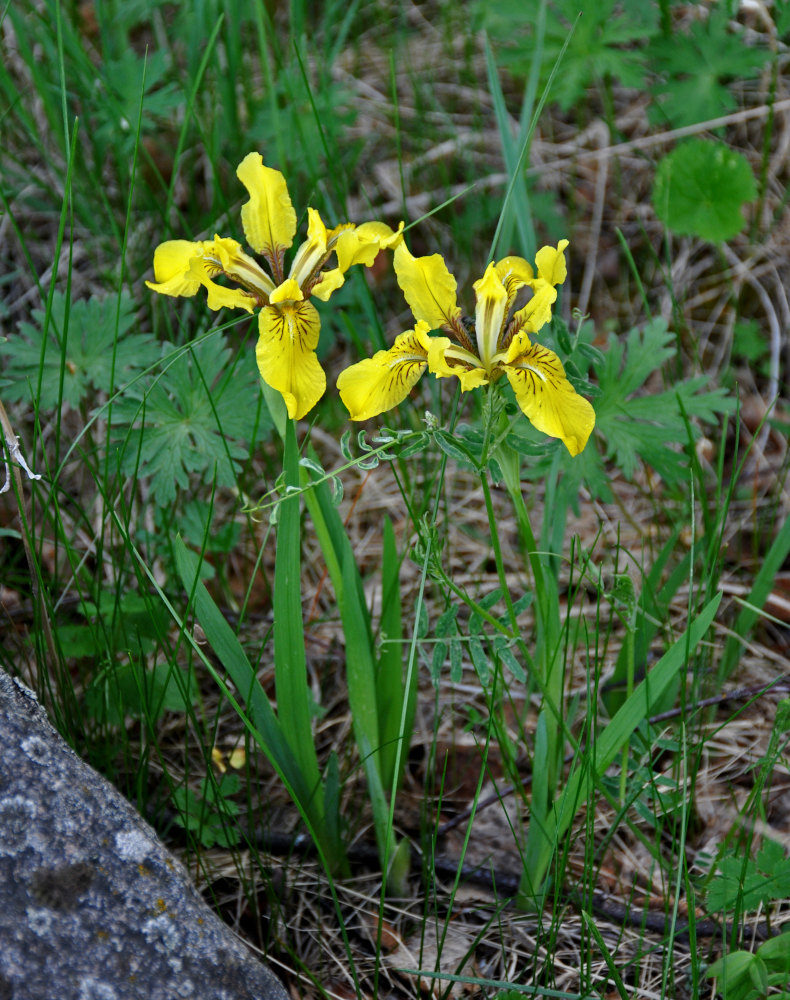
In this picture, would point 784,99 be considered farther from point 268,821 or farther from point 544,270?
point 268,821

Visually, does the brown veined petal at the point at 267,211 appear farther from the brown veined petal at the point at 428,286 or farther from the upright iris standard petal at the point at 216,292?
the brown veined petal at the point at 428,286

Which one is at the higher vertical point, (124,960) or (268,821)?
(124,960)

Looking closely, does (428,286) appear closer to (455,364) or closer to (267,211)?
(455,364)

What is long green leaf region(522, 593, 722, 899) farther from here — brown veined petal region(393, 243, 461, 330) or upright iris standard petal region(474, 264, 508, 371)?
brown veined petal region(393, 243, 461, 330)

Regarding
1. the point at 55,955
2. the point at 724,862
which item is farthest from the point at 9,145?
the point at 724,862

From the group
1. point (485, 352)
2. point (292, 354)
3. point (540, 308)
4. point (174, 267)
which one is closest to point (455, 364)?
point (485, 352)
